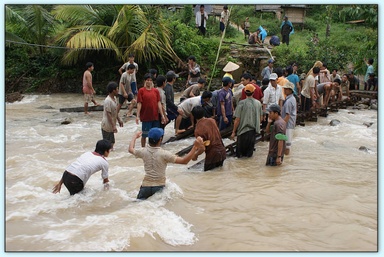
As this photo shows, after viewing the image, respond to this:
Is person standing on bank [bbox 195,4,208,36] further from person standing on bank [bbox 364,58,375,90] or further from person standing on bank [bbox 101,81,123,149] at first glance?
person standing on bank [bbox 101,81,123,149]

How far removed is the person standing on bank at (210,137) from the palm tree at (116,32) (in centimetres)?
349

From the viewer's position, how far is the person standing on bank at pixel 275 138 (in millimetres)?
6461

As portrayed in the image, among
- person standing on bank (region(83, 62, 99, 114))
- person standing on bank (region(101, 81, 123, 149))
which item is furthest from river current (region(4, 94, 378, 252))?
person standing on bank (region(83, 62, 99, 114))

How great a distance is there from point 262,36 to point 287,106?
29.6 ft

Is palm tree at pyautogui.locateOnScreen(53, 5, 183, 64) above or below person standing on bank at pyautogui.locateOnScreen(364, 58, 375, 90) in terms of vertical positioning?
above

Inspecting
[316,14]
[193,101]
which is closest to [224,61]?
[316,14]

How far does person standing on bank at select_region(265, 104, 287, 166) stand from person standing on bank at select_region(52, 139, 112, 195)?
2548 mm

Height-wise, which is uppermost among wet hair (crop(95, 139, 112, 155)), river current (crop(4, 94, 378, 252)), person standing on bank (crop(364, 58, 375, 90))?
person standing on bank (crop(364, 58, 375, 90))

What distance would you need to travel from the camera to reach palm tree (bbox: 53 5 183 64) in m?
9.38

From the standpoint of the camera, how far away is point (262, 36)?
1548cm

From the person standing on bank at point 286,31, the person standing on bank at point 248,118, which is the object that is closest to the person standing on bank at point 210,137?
the person standing on bank at point 248,118

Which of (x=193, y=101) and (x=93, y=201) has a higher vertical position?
(x=193, y=101)

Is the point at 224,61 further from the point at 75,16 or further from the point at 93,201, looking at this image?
the point at 93,201

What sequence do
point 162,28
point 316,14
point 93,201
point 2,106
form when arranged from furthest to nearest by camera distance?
point 316,14
point 162,28
point 93,201
point 2,106
